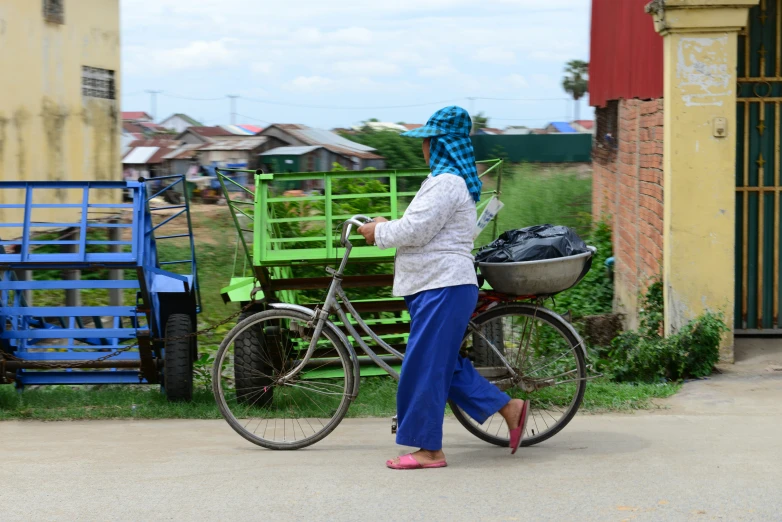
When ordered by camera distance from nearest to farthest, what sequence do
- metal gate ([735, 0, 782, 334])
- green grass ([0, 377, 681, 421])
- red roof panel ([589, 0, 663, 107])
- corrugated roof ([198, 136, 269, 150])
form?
green grass ([0, 377, 681, 421])
metal gate ([735, 0, 782, 334])
red roof panel ([589, 0, 663, 107])
corrugated roof ([198, 136, 269, 150])

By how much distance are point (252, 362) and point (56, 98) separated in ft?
25.0

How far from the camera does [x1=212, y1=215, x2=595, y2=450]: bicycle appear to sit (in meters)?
5.47

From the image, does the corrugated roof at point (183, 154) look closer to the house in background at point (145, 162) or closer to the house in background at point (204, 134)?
the house in background at point (145, 162)

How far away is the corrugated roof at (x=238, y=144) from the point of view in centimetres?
3367

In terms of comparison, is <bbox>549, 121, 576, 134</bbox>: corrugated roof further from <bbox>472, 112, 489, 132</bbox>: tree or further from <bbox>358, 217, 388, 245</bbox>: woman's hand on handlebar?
<bbox>358, 217, 388, 245</bbox>: woman's hand on handlebar

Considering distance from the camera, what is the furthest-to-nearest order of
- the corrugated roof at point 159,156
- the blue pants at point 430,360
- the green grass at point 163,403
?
the corrugated roof at point 159,156
the green grass at point 163,403
the blue pants at point 430,360

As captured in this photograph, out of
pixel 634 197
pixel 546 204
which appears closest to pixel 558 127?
pixel 546 204

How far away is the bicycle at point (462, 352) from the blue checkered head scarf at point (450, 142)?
544 mm

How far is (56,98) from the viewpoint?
12406 mm

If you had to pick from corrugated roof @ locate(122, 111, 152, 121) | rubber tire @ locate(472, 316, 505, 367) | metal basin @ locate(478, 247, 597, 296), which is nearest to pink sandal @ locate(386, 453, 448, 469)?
rubber tire @ locate(472, 316, 505, 367)

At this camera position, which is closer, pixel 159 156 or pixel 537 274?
pixel 537 274

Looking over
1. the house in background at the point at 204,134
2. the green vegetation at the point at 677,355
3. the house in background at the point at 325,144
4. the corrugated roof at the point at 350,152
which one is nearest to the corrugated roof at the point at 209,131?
the house in background at the point at 204,134

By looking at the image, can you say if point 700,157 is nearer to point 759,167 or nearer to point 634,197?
point 759,167

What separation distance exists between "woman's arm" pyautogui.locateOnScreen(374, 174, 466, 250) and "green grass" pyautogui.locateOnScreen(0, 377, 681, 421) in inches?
75.4
